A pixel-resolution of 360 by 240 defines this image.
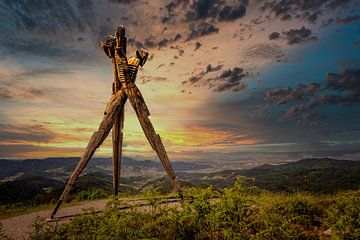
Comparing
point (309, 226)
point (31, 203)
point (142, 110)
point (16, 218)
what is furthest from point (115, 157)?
point (309, 226)

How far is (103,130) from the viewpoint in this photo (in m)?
11.0

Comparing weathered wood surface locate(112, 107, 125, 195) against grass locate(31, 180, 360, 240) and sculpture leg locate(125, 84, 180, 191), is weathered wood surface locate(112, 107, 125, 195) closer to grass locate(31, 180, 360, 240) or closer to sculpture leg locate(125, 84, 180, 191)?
sculpture leg locate(125, 84, 180, 191)

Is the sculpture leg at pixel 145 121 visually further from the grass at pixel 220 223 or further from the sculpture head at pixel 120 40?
the grass at pixel 220 223

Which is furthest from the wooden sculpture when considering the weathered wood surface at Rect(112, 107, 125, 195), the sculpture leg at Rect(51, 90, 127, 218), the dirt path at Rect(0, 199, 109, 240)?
the dirt path at Rect(0, 199, 109, 240)

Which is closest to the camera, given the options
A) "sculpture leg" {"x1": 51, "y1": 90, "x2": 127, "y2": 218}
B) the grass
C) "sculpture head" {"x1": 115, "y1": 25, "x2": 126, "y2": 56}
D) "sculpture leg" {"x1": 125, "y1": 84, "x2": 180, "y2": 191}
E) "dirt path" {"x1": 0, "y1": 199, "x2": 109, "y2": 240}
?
the grass

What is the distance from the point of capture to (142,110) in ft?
37.5

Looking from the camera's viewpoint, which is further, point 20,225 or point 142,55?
point 142,55

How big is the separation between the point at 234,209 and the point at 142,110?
6052 millimetres

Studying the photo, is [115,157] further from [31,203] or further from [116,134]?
[31,203]

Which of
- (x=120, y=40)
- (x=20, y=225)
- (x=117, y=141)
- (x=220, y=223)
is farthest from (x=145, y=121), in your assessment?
(x=220, y=223)

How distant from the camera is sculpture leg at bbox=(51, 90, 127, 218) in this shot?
33.5ft

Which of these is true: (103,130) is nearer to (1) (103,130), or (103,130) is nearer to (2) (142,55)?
(1) (103,130)

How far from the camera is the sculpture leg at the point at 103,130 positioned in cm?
1021

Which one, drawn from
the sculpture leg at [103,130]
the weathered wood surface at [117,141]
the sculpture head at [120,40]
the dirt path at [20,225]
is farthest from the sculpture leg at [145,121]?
the dirt path at [20,225]
